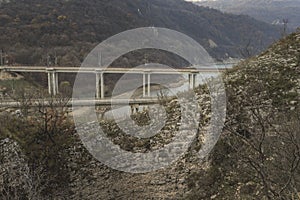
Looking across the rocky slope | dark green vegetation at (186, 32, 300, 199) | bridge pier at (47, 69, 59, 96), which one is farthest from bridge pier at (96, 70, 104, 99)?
dark green vegetation at (186, 32, 300, 199)

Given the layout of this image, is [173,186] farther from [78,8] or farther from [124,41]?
[78,8]

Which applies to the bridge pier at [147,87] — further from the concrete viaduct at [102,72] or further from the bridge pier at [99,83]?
the bridge pier at [99,83]

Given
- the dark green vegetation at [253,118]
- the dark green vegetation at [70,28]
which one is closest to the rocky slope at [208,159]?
the dark green vegetation at [253,118]

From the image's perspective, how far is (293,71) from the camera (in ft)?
35.0

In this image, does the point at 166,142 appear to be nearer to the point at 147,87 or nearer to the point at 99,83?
the point at 147,87

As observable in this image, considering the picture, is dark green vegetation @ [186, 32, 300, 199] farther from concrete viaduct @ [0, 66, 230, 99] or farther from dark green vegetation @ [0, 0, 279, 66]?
dark green vegetation @ [0, 0, 279, 66]

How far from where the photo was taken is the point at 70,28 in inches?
2131

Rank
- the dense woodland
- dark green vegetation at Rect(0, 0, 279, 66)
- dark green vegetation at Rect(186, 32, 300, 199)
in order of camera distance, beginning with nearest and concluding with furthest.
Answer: dark green vegetation at Rect(186, 32, 300, 199)
the dense woodland
dark green vegetation at Rect(0, 0, 279, 66)

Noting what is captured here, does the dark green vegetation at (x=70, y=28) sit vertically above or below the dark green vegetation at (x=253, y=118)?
above

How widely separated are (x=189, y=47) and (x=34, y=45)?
3208cm

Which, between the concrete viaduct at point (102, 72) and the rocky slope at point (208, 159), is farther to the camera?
the concrete viaduct at point (102, 72)

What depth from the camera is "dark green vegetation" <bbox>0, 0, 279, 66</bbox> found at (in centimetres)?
4612

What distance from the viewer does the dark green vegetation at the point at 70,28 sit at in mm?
46125

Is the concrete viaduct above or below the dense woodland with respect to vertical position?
above
